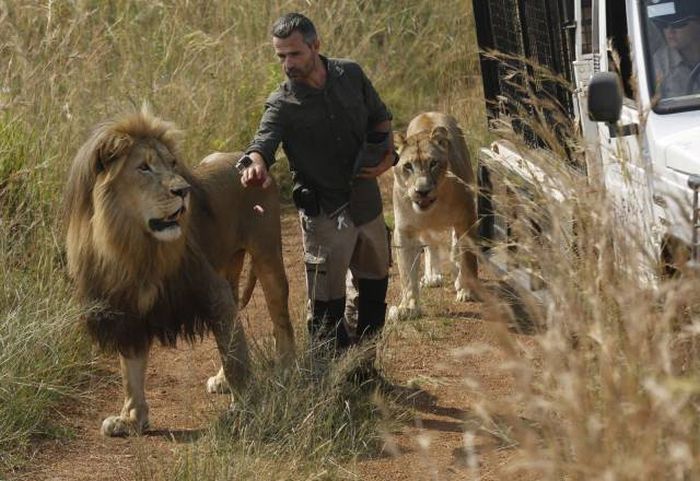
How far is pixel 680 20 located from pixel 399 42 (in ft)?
25.1

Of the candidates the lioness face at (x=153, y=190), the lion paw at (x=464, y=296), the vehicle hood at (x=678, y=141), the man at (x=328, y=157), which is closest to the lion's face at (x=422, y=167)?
the lion paw at (x=464, y=296)

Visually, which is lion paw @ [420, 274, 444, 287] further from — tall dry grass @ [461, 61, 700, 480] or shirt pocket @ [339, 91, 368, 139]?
tall dry grass @ [461, 61, 700, 480]

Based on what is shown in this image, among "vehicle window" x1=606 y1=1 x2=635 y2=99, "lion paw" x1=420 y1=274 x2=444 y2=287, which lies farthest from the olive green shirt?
"lion paw" x1=420 y1=274 x2=444 y2=287

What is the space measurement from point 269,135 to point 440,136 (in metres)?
2.46

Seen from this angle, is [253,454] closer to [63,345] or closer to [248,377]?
[248,377]

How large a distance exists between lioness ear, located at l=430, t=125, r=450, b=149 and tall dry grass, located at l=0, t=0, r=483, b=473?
1.99m

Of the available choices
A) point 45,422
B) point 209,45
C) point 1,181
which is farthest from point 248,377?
point 209,45

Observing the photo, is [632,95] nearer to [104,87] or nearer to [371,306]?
[371,306]

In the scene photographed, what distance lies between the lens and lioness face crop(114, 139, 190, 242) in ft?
19.0

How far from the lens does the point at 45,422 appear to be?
6180mm

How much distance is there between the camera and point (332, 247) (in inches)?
249

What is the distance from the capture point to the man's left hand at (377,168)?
625 cm

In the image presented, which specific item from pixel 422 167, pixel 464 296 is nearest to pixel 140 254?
pixel 422 167

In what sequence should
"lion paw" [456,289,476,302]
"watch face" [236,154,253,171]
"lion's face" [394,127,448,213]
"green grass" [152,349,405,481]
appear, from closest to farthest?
1. "green grass" [152,349,405,481]
2. "watch face" [236,154,253,171]
3. "lion's face" [394,127,448,213]
4. "lion paw" [456,289,476,302]
